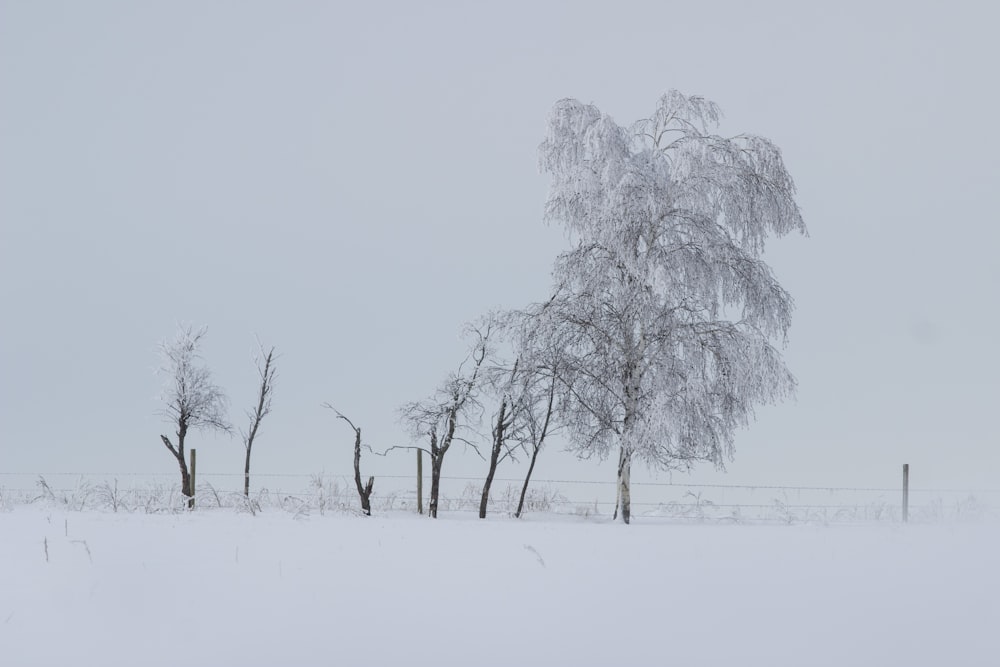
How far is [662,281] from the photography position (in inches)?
653

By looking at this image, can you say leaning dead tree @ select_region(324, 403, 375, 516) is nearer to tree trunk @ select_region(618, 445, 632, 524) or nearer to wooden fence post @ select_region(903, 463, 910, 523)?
tree trunk @ select_region(618, 445, 632, 524)

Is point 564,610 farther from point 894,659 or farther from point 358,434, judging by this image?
point 358,434

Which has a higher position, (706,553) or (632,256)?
(632,256)

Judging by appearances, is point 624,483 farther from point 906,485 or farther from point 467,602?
point 467,602

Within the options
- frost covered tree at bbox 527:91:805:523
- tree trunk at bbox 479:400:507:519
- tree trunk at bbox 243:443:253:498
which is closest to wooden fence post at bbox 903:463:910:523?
frost covered tree at bbox 527:91:805:523

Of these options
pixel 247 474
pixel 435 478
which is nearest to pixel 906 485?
pixel 435 478

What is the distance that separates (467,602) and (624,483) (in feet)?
38.0

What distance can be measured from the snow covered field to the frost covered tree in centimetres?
807

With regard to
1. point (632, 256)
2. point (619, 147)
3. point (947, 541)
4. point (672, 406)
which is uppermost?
point (619, 147)

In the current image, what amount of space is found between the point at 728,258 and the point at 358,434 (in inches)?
309

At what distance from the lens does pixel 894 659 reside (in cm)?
504

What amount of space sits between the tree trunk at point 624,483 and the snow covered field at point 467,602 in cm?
808

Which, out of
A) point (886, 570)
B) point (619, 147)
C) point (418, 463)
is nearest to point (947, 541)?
point (886, 570)

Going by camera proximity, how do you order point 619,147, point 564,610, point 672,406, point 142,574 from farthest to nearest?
point 619,147 < point 672,406 < point 142,574 < point 564,610
